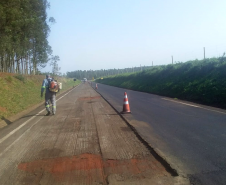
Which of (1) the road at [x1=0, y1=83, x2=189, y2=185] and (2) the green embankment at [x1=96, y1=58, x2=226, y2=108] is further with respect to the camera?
(2) the green embankment at [x1=96, y1=58, x2=226, y2=108]

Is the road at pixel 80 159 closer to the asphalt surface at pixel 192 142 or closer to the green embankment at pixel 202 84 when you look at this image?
the asphalt surface at pixel 192 142

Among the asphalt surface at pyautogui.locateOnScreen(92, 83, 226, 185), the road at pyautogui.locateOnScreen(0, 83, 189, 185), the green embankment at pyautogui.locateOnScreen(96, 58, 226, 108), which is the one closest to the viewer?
the road at pyautogui.locateOnScreen(0, 83, 189, 185)

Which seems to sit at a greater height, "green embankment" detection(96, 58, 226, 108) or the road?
"green embankment" detection(96, 58, 226, 108)

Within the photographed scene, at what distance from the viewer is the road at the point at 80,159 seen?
4352 millimetres

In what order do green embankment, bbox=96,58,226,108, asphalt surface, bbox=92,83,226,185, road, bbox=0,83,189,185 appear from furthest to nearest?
green embankment, bbox=96,58,226,108 < asphalt surface, bbox=92,83,226,185 < road, bbox=0,83,189,185

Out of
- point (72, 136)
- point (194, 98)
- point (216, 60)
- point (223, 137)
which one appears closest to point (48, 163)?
point (72, 136)

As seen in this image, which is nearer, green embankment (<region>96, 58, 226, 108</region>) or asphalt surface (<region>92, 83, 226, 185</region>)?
asphalt surface (<region>92, 83, 226, 185</region>)

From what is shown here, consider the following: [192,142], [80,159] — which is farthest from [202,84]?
[80,159]

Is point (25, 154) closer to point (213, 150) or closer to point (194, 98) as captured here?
point (213, 150)

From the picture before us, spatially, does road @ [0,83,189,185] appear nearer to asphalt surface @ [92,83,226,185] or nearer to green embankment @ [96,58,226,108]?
asphalt surface @ [92,83,226,185]

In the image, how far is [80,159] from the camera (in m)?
5.33

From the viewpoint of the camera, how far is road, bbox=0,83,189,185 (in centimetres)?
435

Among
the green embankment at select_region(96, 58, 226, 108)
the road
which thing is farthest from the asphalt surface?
the green embankment at select_region(96, 58, 226, 108)

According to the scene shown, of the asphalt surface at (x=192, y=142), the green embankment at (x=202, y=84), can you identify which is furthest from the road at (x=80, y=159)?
the green embankment at (x=202, y=84)
